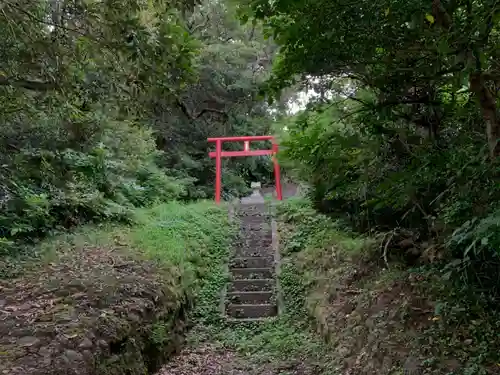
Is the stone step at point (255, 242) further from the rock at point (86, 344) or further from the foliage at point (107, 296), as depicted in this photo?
the rock at point (86, 344)

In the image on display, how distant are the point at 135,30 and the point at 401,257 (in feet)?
12.7

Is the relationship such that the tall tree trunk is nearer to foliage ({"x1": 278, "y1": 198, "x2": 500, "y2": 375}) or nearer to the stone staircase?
foliage ({"x1": 278, "y1": 198, "x2": 500, "y2": 375})

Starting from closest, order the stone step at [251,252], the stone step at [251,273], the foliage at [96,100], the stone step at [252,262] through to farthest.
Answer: the foliage at [96,100], the stone step at [251,273], the stone step at [252,262], the stone step at [251,252]

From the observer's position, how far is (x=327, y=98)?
4348mm

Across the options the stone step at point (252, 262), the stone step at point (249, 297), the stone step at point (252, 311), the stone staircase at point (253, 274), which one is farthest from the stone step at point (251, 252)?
the stone step at point (252, 311)

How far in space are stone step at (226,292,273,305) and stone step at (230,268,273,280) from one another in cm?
65

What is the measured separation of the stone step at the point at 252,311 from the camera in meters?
7.29

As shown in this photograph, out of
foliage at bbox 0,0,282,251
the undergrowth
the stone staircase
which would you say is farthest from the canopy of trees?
the stone staircase

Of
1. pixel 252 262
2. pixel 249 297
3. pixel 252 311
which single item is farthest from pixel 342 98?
pixel 252 262

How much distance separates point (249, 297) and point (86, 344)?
13.4 feet

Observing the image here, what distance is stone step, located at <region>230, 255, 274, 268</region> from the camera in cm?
888

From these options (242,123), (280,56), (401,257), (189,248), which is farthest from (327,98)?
(242,123)

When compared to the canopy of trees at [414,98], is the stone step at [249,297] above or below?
below

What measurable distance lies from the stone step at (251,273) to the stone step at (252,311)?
1041 millimetres
